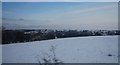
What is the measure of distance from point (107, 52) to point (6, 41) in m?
1.51

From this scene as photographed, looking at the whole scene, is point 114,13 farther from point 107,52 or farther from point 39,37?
point 39,37

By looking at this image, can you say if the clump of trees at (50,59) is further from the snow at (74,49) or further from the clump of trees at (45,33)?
the clump of trees at (45,33)

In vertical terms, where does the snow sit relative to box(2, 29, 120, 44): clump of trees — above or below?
below

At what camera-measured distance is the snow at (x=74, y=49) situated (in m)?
3.01

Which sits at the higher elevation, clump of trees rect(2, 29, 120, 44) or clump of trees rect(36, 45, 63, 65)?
clump of trees rect(2, 29, 120, 44)

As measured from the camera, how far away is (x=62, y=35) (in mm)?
2992

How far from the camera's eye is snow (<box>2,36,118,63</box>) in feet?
9.87

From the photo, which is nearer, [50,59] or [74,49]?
[50,59]

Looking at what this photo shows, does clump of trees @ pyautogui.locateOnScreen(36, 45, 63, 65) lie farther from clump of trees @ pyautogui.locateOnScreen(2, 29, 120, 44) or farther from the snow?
clump of trees @ pyautogui.locateOnScreen(2, 29, 120, 44)

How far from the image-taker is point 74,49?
3059 millimetres

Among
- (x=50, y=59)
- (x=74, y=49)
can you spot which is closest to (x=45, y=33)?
(x=50, y=59)

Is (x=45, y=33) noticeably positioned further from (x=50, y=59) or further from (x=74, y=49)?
(x=74, y=49)

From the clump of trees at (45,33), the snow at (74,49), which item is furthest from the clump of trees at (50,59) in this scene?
the clump of trees at (45,33)

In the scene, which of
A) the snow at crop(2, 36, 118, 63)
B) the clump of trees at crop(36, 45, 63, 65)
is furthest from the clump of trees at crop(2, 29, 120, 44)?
the clump of trees at crop(36, 45, 63, 65)
